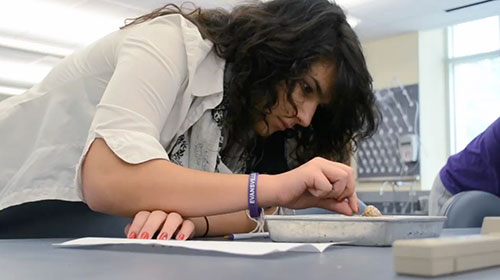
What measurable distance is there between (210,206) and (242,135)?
386 millimetres

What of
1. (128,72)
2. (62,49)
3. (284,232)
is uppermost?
(62,49)

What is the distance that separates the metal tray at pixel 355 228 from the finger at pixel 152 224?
0.16m

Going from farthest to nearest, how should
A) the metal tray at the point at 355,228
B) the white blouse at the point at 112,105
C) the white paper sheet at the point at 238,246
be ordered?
the white blouse at the point at 112,105, the metal tray at the point at 355,228, the white paper sheet at the point at 238,246

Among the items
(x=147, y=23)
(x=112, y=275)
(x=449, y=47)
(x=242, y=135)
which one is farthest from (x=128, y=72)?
(x=449, y=47)

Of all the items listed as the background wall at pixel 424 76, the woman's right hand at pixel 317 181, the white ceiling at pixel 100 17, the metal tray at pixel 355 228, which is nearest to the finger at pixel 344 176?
the woman's right hand at pixel 317 181

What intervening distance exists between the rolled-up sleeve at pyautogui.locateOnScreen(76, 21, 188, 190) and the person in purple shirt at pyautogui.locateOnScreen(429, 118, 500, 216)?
1.61m

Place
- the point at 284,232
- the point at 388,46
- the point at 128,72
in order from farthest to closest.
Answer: the point at 388,46 → the point at 128,72 → the point at 284,232

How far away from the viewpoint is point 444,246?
17.1 inches

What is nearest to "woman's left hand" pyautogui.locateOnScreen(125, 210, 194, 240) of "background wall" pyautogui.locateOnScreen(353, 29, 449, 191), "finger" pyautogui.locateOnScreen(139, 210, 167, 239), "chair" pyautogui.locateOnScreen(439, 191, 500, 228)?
"finger" pyautogui.locateOnScreen(139, 210, 167, 239)

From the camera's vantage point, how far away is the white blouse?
37.6 inches

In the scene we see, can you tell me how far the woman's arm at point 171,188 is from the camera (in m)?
0.88

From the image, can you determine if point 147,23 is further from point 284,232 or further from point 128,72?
point 284,232

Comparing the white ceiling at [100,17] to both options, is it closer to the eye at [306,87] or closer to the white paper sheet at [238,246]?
the eye at [306,87]

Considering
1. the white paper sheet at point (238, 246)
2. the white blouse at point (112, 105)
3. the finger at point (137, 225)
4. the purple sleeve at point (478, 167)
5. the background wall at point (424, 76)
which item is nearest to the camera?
the white paper sheet at point (238, 246)
